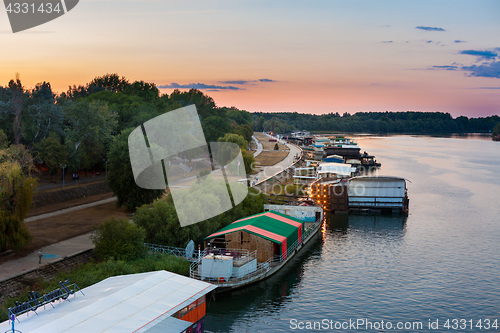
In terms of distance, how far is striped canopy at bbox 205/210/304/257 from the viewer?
47.0 m

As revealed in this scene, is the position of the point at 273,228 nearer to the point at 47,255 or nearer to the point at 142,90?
the point at 47,255

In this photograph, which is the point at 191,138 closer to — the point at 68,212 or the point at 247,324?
the point at 68,212

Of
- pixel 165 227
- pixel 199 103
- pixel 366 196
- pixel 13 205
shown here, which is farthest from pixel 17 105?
pixel 199 103

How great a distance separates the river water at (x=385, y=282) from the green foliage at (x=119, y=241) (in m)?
8.16

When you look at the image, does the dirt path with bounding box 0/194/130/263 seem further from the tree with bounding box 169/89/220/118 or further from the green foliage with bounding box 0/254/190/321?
the tree with bounding box 169/89/220/118

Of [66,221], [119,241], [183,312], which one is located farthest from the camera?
[66,221]

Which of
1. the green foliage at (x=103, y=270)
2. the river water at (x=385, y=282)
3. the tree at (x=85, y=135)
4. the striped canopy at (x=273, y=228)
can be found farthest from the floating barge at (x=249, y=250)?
the tree at (x=85, y=135)

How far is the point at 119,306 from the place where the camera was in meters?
26.0

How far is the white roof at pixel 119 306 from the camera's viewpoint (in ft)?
78.3

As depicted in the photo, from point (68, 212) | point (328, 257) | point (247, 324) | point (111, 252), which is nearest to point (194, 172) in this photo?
point (68, 212)

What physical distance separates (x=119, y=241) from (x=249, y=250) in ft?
→ 38.6

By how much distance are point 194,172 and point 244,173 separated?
9379 millimetres

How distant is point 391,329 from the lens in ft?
114

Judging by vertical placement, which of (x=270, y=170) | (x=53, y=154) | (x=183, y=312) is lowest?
(x=183, y=312)
